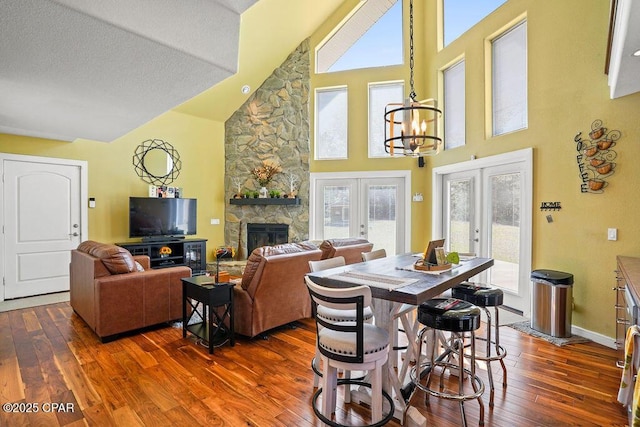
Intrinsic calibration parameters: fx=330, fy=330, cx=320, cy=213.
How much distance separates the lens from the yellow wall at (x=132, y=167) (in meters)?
5.45

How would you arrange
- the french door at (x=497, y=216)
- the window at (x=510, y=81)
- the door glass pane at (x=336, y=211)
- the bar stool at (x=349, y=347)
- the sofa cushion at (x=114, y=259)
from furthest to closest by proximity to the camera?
the door glass pane at (x=336, y=211)
the window at (x=510, y=81)
the french door at (x=497, y=216)
the sofa cushion at (x=114, y=259)
the bar stool at (x=349, y=347)

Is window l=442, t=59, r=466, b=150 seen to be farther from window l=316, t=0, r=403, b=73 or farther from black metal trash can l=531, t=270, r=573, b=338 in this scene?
black metal trash can l=531, t=270, r=573, b=338

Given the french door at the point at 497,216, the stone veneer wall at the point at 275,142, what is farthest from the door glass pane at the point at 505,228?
the stone veneer wall at the point at 275,142

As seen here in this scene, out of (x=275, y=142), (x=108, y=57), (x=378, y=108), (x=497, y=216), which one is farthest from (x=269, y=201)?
(x=108, y=57)

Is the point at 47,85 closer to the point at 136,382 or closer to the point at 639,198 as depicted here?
the point at 136,382

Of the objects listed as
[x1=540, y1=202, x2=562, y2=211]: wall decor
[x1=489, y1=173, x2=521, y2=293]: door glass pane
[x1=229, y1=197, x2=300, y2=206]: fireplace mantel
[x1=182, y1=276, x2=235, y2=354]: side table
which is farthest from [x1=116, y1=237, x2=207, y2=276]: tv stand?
[x1=540, y1=202, x2=562, y2=211]: wall decor

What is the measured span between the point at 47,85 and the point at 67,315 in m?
2.85

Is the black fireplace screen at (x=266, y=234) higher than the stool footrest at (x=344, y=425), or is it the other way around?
the black fireplace screen at (x=266, y=234)

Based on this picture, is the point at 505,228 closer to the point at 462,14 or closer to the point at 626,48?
the point at 626,48

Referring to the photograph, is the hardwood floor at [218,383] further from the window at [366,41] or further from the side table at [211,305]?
the window at [366,41]

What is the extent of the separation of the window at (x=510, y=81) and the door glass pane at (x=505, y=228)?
750 millimetres

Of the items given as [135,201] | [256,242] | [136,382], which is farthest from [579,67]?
[135,201]

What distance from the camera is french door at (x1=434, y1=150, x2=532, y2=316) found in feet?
13.8

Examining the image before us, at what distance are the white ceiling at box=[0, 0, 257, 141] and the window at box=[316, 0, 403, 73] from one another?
4456 mm
